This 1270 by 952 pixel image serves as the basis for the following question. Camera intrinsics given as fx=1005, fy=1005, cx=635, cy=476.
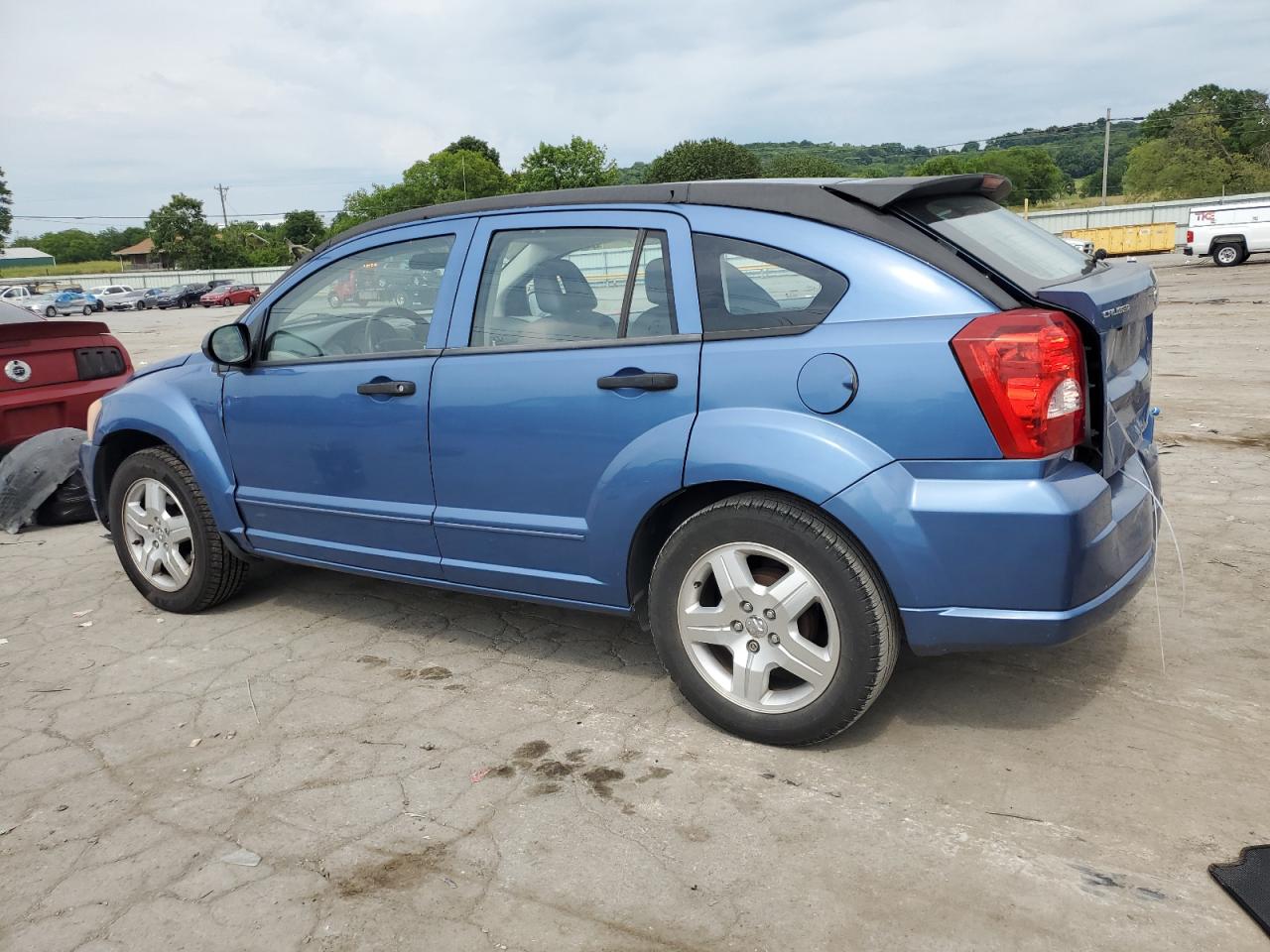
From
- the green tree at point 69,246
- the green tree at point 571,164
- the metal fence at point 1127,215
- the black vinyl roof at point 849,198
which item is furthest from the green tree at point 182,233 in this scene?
the black vinyl roof at point 849,198

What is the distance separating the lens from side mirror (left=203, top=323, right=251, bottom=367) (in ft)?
14.0

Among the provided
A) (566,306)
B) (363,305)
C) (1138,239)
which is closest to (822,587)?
(566,306)

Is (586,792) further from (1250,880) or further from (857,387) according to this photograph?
(1250,880)

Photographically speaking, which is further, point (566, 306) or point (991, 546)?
point (566, 306)

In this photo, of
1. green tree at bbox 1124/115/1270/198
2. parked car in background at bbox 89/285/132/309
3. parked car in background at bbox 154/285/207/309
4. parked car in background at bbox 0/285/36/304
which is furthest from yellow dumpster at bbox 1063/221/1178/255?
parked car in background at bbox 89/285/132/309

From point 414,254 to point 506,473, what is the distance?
1.03m

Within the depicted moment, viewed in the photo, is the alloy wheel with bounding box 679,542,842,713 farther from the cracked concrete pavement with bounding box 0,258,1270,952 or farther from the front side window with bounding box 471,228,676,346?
the front side window with bounding box 471,228,676,346

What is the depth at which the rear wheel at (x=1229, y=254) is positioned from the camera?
27156 mm

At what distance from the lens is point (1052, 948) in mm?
2230

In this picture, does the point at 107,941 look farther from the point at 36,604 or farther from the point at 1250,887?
the point at 36,604

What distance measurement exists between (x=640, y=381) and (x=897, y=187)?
3.22 ft

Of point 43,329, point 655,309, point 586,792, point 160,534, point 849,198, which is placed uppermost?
point 849,198

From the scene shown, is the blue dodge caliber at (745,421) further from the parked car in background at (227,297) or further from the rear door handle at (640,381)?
the parked car in background at (227,297)

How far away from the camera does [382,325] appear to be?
4.01 meters
